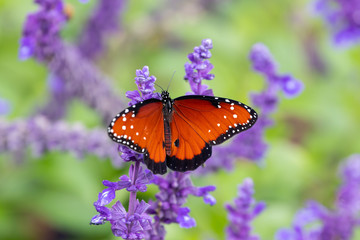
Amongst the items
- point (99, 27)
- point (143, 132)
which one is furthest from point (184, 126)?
point (99, 27)

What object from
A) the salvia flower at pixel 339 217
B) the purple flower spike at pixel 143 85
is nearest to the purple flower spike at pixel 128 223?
the purple flower spike at pixel 143 85

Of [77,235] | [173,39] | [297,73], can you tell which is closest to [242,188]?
[77,235]

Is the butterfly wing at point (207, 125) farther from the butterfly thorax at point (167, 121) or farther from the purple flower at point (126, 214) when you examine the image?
the purple flower at point (126, 214)

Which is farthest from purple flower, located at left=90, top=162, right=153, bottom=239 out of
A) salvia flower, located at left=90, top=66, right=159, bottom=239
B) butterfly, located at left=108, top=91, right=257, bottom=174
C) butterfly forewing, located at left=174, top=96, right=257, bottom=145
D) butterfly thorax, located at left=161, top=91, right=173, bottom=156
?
butterfly forewing, located at left=174, top=96, right=257, bottom=145

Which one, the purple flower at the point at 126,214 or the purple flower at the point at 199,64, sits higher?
the purple flower at the point at 199,64

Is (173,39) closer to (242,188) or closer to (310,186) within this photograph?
(310,186)

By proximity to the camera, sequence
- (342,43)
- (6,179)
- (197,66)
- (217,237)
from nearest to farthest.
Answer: (197,66) → (217,237) → (6,179) → (342,43)

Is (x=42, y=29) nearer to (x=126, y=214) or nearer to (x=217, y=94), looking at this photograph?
(x=126, y=214)

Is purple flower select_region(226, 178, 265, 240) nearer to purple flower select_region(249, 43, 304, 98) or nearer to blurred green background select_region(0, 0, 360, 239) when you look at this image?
purple flower select_region(249, 43, 304, 98)
